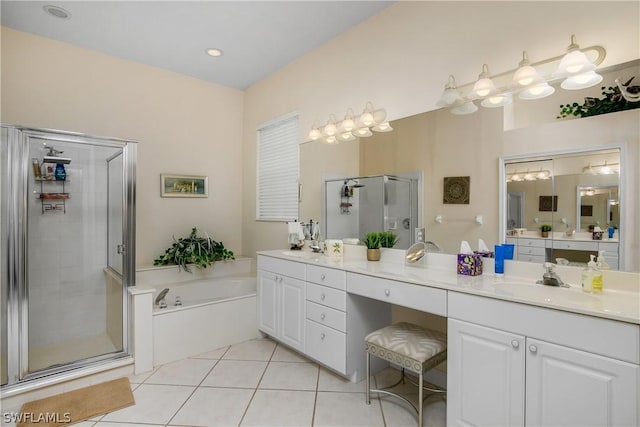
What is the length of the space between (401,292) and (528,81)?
132cm

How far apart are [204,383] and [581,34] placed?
3.12 m

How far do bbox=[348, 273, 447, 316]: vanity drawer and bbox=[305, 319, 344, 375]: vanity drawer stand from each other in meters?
0.38

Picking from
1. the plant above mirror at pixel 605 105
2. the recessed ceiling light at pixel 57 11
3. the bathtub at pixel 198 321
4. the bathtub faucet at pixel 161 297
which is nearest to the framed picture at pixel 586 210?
the plant above mirror at pixel 605 105

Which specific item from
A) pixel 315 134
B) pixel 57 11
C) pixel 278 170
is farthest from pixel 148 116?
pixel 315 134

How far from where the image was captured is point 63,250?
104 inches

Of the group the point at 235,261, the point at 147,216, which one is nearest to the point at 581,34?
the point at 235,261

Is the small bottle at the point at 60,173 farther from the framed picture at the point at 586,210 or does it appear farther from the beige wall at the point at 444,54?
the framed picture at the point at 586,210

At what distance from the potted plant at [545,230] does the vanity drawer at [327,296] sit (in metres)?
1.23

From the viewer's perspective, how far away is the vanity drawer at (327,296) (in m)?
2.22

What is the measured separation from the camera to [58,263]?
259cm

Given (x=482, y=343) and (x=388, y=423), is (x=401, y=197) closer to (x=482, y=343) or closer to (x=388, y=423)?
(x=482, y=343)

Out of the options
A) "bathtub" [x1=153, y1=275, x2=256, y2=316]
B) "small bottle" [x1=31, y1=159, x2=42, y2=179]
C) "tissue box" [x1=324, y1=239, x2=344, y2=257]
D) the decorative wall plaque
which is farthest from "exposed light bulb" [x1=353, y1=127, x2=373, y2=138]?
"small bottle" [x1=31, y1=159, x2=42, y2=179]

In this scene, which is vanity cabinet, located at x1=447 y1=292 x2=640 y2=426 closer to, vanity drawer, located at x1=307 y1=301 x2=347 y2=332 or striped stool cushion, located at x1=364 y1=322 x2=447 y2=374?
striped stool cushion, located at x1=364 y1=322 x2=447 y2=374

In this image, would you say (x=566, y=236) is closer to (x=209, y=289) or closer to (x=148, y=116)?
(x=209, y=289)
